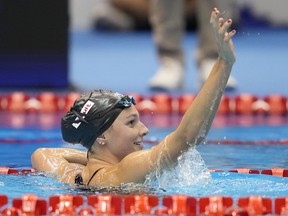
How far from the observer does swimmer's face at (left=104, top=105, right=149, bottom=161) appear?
3.51m

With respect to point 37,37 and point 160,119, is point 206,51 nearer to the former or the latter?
point 160,119

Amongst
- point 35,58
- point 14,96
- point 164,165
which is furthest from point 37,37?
point 164,165

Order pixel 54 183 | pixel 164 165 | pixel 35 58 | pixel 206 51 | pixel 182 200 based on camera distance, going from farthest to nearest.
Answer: pixel 35 58
pixel 206 51
pixel 54 183
pixel 164 165
pixel 182 200

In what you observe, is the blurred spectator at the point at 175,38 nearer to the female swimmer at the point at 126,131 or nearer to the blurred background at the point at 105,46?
the blurred background at the point at 105,46

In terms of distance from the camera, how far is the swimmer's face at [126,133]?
11.5ft

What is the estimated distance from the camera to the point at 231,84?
721 cm

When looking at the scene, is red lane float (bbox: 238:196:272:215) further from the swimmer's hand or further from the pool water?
the swimmer's hand

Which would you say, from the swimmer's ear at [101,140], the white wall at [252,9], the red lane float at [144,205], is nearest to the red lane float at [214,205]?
the red lane float at [144,205]

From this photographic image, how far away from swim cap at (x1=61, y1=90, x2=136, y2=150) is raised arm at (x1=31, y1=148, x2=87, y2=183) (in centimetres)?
34

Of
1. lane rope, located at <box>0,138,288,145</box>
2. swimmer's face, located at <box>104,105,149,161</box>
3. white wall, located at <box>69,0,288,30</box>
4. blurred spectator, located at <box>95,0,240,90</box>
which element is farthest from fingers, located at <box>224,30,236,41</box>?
white wall, located at <box>69,0,288,30</box>

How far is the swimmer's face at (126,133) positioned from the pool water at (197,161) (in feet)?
0.58

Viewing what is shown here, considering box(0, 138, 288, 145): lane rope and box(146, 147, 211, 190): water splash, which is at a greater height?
box(0, 138, 288, 145): lane rope

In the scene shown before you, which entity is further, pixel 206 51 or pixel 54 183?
pixel 206 51

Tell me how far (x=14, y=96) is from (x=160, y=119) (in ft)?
3.92
